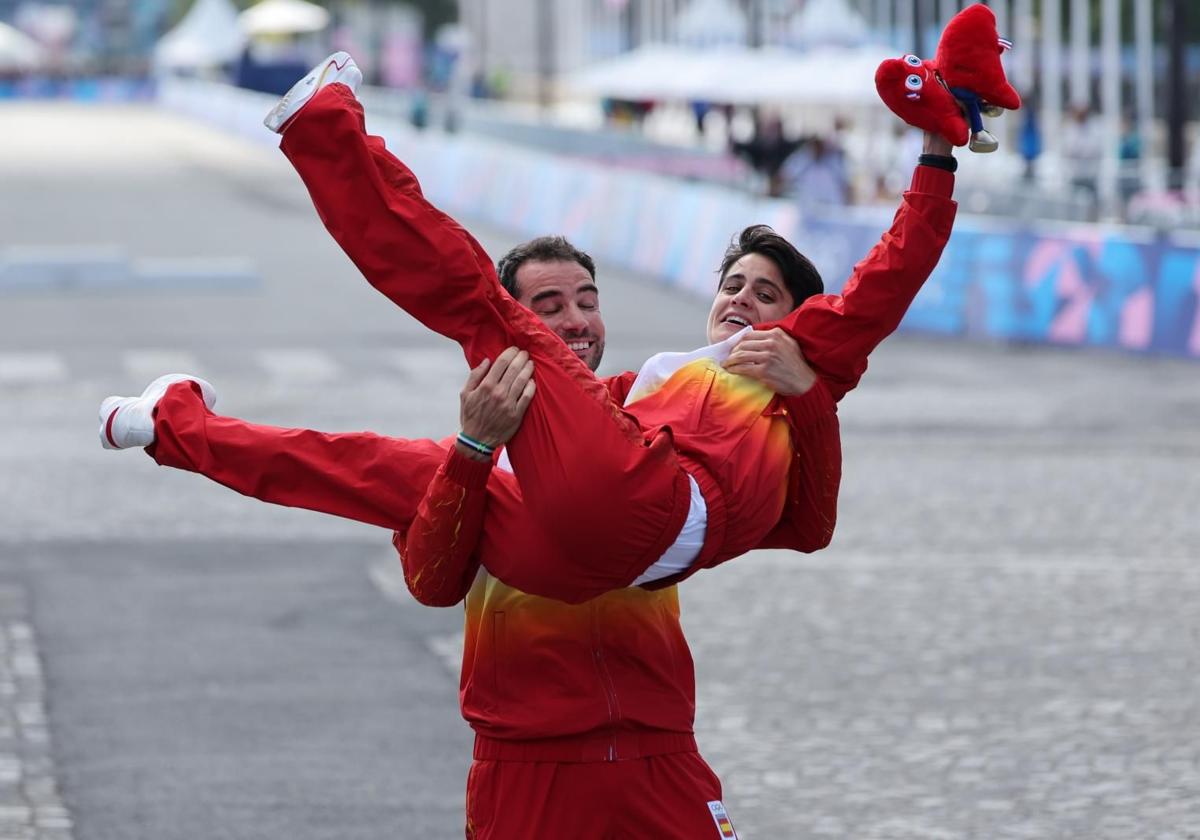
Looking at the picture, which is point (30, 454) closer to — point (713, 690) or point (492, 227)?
point (713, 690)

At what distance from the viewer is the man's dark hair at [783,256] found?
462 centimetres

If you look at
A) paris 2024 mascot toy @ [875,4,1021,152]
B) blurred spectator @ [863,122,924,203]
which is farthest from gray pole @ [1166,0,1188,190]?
paris 2024 mascot toy @ [875,4,1021,152]

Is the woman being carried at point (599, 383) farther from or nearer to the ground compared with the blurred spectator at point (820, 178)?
farther from the ground

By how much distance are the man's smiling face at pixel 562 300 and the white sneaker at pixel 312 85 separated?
1.74ft

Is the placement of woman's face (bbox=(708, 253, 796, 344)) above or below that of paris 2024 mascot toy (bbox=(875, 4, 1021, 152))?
below

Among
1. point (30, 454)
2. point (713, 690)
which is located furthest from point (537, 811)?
point (30, 454)

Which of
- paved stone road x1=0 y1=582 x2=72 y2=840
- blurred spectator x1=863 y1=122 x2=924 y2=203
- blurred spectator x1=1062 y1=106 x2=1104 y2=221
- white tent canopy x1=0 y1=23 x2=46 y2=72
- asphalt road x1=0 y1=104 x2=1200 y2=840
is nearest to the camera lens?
paved stone road x1=0 y1=582 x2=72 y2=840

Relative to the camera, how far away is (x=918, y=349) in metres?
21.4

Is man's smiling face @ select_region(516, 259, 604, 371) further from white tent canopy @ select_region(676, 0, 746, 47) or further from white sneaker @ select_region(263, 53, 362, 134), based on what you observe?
white tent canopy @ select_region(676, 0, 746, 47)

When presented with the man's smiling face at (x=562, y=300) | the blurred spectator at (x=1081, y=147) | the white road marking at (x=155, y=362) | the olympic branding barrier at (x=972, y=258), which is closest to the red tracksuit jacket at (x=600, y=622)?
the man's smiling face at (x=562, y=300)

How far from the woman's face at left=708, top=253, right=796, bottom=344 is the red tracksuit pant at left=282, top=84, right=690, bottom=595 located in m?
0.51

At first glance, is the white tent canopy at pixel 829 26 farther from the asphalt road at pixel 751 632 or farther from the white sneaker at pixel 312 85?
the white sneaker at pixel 312 85

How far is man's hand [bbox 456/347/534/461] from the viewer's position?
4.12 m

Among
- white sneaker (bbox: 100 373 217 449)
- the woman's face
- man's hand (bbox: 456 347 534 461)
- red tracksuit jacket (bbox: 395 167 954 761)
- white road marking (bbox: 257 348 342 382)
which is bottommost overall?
white road marking (bbox: 257 348 342 382)
